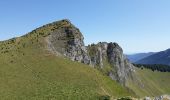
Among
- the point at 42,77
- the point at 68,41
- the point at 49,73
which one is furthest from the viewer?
the point at 68,41

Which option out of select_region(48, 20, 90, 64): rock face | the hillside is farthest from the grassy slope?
select_region(48, 20, 90, 64): rock face

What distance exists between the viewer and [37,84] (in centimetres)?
7200

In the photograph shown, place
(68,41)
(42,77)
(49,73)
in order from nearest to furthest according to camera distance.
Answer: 1. (42,77)
2. (49,73)
3. (68,41)

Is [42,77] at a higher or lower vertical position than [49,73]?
lower

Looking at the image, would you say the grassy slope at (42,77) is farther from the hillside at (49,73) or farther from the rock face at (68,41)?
the rock face at (68,41)

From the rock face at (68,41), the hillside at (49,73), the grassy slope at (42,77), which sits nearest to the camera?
the grassy slope at (42,77)

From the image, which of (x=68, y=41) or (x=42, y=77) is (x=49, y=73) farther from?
(x=68, y=41)

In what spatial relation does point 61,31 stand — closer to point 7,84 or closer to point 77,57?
point 77,57

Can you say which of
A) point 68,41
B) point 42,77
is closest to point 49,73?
point 42,77

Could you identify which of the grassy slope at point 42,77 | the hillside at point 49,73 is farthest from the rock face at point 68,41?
the grassy slope at point 42,77

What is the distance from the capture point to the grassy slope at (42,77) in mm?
67562

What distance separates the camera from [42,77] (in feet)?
251

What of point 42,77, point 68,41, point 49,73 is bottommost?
point 42,77

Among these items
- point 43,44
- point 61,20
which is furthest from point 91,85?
point 61,20
